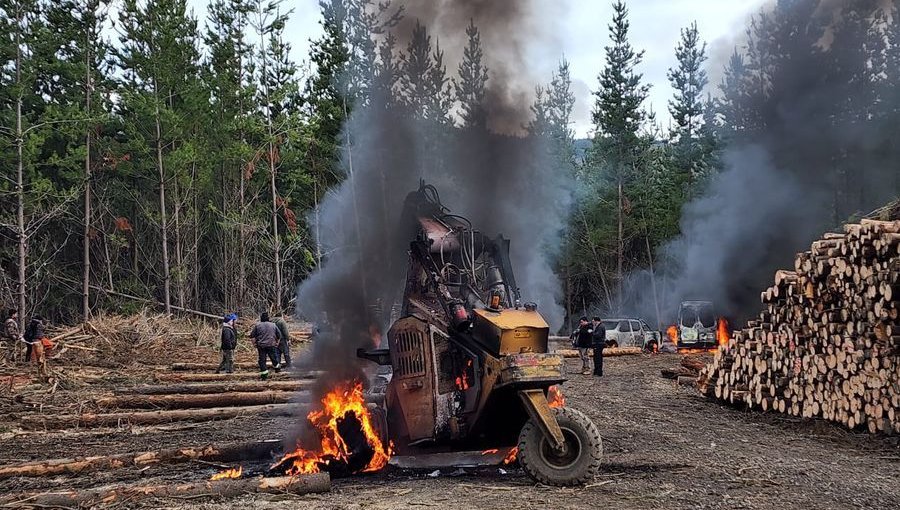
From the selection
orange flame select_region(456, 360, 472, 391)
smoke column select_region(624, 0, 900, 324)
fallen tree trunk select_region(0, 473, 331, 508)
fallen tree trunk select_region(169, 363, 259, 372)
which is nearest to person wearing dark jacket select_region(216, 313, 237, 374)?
fallen tree trunk select_region(169, 363, 259, 372)

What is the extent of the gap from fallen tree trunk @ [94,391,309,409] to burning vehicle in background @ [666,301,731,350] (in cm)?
1893

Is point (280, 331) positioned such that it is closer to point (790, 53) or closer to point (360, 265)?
point (360, 265)

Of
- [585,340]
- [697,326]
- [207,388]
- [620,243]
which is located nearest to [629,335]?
[697,326]

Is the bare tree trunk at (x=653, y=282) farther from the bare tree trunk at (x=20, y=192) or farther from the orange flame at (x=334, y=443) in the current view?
the orange flame at (x=334, y=443)

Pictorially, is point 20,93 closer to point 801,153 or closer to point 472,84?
point 472,84

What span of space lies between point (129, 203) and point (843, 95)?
110 ft

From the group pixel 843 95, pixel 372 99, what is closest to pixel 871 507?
pixel 372 99

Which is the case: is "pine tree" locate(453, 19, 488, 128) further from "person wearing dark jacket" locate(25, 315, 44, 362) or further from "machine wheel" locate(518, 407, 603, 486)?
"person wearing dark jacket" locate(25, 315, 44, 362)

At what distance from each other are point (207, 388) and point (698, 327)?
66.8 feet

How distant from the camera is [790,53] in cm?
2941

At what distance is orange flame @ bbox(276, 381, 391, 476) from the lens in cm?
822

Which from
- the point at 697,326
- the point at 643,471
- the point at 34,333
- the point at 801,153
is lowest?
the point at 643,471

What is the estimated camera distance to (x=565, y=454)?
7133 mm

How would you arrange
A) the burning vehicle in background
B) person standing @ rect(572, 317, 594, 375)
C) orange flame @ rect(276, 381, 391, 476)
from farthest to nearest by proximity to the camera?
the burning vehicle in background
person standing @ rect(572, 317, 594, 375)
orange flame @ rect(276, 381, 391, 476)
